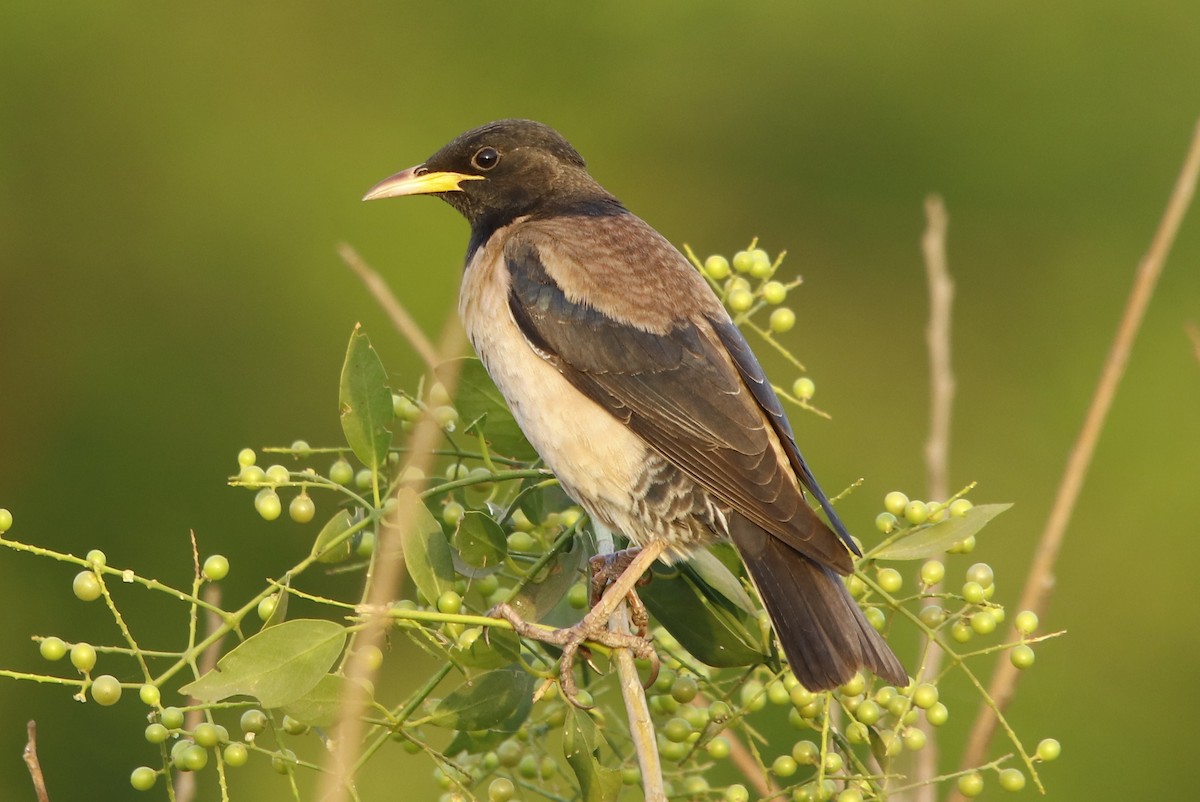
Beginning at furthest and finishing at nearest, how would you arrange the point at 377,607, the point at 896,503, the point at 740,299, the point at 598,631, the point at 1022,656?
the point at 740,299 < the point at 598,631 < the point at 896,503 < the point at 1022,656 < the point at 377,607

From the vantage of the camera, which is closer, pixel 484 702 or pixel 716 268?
pixel 484 702

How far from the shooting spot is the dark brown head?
Result: 151 inches

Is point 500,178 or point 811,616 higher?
point 500,178

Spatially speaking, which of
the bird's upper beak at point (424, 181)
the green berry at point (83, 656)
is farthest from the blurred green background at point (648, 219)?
the green berry at point (83, 656)

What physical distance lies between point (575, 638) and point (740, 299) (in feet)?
2.40

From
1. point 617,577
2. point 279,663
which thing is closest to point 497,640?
point 279,663

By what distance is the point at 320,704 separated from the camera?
97.1 inches

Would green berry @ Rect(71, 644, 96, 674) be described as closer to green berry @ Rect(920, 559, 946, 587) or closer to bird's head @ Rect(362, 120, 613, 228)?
green berry @ Rect(920, 559, 946, 587)

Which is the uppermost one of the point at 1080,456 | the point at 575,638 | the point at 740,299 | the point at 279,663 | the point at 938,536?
the point at 740,299

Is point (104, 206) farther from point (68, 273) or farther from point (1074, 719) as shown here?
point (1074, 719)

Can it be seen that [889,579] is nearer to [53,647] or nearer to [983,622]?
[983,622]

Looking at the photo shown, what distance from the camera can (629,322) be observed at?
341 centimetres

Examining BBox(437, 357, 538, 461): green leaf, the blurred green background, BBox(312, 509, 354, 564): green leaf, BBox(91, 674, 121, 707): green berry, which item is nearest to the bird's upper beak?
BBox(437, 357, 538, 461): green leaf

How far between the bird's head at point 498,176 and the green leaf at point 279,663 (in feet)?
5.28
